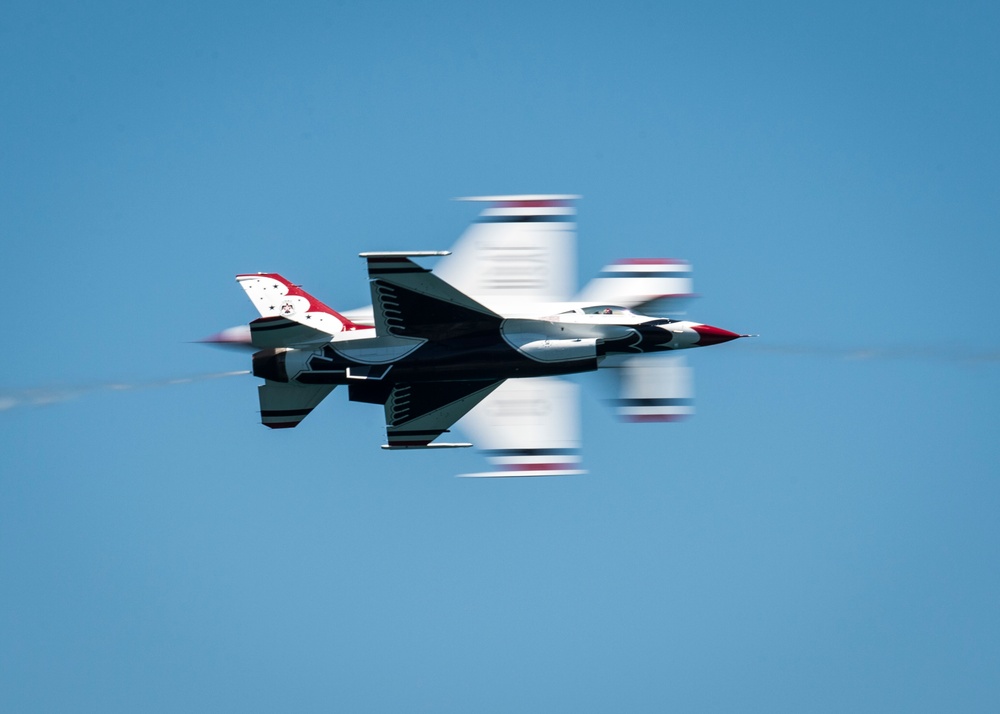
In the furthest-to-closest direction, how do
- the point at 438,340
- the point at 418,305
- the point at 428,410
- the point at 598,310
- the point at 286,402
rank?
1. the point at 428,410
2. the point at 286,402
3. the point at 598,310
4. the point at 438,340
5. the point at 418,305

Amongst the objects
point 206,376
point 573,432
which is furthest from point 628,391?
point 206,376

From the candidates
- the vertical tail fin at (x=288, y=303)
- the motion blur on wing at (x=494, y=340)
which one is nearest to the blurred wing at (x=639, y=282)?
the motion blur on wing at (x=494, y=340)

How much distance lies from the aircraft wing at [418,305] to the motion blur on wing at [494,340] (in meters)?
0.03

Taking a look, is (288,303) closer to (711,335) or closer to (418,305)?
(418,305)

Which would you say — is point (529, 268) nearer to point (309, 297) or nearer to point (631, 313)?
point (631, 313)

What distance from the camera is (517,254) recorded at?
116 feet

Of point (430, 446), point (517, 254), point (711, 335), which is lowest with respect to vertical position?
point (430, 446)

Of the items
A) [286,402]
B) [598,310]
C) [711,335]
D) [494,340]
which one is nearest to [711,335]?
[711,335]

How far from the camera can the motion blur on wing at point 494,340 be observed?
104 ft

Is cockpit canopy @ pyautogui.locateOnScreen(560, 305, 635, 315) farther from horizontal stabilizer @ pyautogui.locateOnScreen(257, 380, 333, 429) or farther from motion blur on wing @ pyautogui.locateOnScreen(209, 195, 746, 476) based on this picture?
horizontal stabilizer @ pyautogui.locateOnScreen(257, 380, 333, 429)

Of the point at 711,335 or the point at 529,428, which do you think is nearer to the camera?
the point at 711,335

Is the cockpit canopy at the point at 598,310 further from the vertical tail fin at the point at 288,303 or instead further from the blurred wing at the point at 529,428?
the vertical tail fin at the point at 288,303

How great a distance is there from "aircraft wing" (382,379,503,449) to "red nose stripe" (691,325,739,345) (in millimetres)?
5387

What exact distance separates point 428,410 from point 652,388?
6273mm
